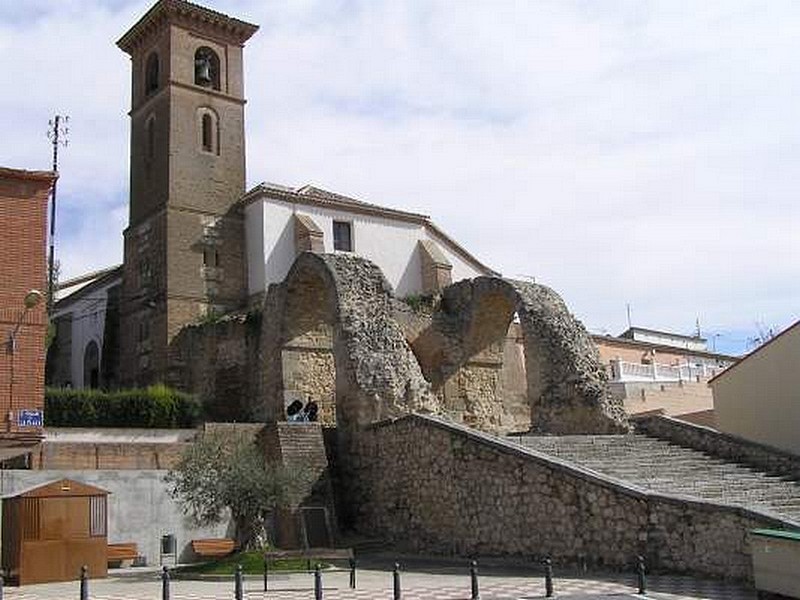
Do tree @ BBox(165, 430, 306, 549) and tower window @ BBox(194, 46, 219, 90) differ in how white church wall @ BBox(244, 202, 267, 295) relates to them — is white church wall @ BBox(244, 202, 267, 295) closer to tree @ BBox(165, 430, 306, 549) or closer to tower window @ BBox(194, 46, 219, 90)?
tower window @ BBox(194, 46, 219, 90)

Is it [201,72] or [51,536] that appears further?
[201,72]

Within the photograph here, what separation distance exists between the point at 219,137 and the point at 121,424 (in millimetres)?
16055

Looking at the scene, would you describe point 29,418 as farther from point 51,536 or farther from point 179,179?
point 179,179

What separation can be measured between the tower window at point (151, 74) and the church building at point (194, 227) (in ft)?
0.19

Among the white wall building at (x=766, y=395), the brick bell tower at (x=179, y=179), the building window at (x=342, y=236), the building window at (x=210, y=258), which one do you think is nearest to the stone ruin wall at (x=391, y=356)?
the brick bell tower at (x=179, y=179)

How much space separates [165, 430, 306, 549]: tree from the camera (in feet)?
50.7

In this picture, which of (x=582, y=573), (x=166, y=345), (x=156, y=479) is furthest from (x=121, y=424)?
(x=582, y=573)

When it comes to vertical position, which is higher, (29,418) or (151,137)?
(151,137)

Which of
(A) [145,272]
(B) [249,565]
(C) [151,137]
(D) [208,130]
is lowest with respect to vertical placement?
(B) [249,565]

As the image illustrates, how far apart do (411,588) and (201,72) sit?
28.9 m

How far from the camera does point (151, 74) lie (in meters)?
37.4

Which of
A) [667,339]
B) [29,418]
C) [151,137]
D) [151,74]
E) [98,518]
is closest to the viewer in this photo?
[29,418]

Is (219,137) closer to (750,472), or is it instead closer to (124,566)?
(124,566)

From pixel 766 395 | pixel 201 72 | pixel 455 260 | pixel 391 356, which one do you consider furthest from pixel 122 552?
pixel 455 260
